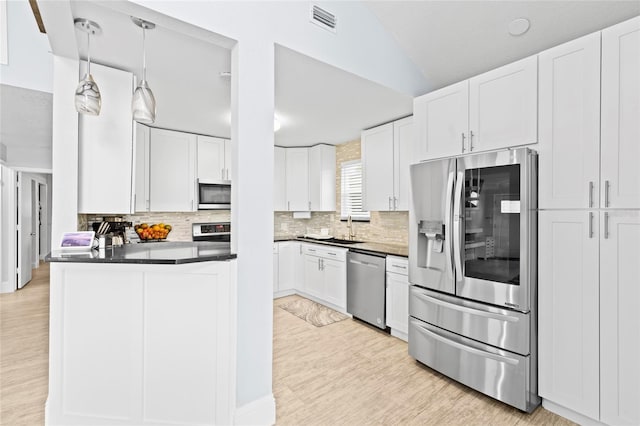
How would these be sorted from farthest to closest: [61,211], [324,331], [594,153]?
[324,331] < [61,211] < [594,153]

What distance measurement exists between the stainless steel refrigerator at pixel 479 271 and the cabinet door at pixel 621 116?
38 centimetres

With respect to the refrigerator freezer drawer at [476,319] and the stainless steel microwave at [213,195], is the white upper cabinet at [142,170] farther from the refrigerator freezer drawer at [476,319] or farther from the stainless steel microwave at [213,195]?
the refrigerator freezer drawer at [476,319]

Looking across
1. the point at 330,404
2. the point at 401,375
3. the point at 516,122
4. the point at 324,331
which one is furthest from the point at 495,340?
the point at 324,331

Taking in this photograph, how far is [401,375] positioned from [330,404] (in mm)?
723

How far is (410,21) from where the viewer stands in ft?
8.57

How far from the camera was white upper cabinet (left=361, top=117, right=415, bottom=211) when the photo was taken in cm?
361

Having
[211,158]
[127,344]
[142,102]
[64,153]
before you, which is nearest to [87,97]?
[142,102]

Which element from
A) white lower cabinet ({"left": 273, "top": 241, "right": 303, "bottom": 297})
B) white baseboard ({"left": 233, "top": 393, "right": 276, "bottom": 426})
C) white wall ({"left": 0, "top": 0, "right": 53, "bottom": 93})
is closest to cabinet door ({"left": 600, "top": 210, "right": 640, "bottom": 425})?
white baseboard ({"left": 233, "top": 393, "right": 276, "bottom": 426})

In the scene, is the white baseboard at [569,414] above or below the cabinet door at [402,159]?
below

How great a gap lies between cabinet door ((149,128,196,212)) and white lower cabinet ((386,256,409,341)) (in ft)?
9.52

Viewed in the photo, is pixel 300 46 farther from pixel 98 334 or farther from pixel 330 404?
pixel 330 404

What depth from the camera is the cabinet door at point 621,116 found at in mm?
1716

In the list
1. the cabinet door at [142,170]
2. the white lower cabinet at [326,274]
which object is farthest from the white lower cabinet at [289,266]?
the cabinet door at [142,170]

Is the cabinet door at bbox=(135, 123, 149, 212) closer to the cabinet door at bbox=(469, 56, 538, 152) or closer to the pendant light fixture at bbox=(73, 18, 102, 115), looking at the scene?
the pendant light fixture at bbox=(73, 18, 102, 115)
